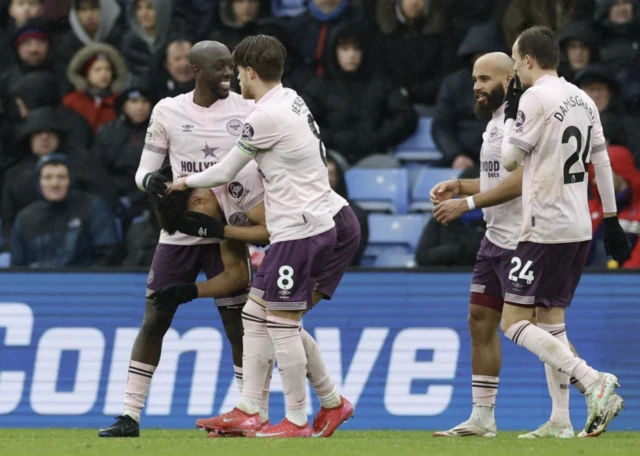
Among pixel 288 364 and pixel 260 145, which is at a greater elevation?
pixel 260 145

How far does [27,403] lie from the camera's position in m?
10.3

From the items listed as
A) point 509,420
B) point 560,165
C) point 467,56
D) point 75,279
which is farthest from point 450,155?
point 560,165

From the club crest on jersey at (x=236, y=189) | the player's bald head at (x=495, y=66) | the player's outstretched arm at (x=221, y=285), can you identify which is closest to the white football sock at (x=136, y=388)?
the player's outstretched arm at (x=221, y=285)

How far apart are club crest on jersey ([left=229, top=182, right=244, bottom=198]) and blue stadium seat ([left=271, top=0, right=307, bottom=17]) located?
16.9ft

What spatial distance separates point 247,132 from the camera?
301 inches

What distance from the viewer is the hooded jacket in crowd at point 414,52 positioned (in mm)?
12586

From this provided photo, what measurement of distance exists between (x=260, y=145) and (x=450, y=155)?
4.72 m

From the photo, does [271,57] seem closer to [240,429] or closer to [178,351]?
[240,429]

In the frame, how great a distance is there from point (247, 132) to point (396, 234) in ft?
14.8

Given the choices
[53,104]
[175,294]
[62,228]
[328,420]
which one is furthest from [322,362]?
[53,104]

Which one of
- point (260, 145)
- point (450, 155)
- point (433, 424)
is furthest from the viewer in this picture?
point (450, 155)

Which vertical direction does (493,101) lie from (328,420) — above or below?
above

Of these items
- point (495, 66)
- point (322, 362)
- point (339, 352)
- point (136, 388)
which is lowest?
point (339, 352)

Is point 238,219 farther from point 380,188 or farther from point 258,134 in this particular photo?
point 380,188
